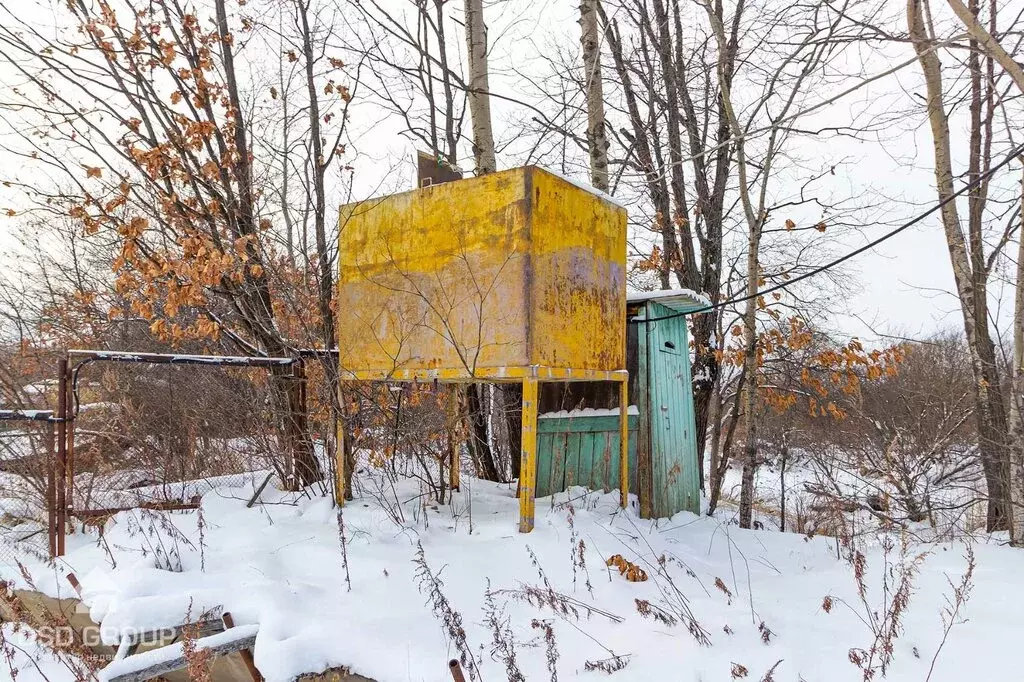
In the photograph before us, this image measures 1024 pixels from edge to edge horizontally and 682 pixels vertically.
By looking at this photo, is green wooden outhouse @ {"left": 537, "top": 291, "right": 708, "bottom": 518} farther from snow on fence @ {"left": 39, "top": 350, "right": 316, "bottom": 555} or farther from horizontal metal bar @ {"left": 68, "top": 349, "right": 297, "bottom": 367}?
horizontal metal bar @ {"left": 68, "top": 349, "right": 297, "bottom": 367}

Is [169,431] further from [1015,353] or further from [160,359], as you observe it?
[1015,353]

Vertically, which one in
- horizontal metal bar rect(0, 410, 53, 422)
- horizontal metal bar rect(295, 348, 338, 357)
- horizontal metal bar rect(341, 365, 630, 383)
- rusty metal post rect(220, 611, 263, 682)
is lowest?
rusty metal post rect(220, 611, 263, 682)

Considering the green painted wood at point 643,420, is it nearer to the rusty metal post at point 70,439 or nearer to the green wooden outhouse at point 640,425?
the green wooden outhouse at point 640,425

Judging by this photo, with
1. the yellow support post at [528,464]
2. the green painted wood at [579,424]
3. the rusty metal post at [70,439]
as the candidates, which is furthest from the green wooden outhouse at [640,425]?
the rusty metal post at [70,439]

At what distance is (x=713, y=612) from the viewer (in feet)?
14.8

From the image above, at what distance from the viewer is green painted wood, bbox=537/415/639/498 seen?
722cm

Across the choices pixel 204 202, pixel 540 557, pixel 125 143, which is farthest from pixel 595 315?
pixel 125 143

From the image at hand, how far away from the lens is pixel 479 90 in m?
9.04

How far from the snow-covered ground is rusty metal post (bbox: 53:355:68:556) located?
0.19 m

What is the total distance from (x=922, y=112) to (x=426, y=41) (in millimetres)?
7633

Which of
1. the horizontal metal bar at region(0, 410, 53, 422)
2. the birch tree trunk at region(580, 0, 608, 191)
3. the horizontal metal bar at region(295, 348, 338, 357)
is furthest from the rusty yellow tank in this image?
the birch tree trunk at region(580, 0, 608, 191)

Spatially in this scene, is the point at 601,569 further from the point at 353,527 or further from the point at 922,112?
the point at 922,112

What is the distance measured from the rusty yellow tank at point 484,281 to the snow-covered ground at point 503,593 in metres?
1.38

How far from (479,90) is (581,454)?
16.4ft
